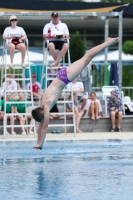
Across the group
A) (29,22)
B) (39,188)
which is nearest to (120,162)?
(39,188)

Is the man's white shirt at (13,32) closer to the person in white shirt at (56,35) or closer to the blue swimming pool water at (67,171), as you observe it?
the person in white shirt at (56,35)

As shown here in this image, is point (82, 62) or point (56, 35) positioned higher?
point (56, 35)

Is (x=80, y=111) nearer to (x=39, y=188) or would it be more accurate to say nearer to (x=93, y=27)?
(x=39, y=188)

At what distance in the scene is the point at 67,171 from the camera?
29.0 ft

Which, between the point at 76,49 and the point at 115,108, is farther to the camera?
the point at 76,49

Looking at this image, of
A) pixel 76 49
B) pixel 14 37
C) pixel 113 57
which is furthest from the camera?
pixel 76 49

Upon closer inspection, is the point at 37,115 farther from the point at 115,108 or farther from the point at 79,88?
the point at 115,108

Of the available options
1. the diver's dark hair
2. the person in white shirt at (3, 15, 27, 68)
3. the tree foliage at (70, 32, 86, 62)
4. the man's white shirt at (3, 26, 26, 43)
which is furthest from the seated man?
the tree foliage at (70, 32, 86, 62)

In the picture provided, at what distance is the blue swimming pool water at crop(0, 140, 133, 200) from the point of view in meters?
6.99

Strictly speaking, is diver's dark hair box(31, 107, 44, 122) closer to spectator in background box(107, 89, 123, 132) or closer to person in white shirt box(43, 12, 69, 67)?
person in white shirt box(43, 12, 69, 67)

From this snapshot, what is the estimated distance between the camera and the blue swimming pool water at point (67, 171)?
275 inches

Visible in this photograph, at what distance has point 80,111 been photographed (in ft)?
55.7

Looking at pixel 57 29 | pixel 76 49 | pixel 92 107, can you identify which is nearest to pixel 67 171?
pixel 57 29

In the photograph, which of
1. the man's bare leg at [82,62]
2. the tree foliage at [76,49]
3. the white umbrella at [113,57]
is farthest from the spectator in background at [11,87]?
the tree foliage at [76,49]
